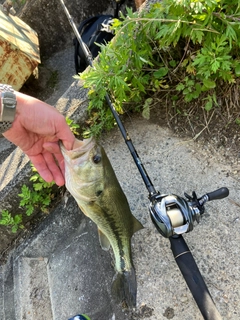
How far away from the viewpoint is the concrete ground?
235cm

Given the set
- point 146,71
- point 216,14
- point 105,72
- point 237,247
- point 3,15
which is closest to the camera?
point 216,14

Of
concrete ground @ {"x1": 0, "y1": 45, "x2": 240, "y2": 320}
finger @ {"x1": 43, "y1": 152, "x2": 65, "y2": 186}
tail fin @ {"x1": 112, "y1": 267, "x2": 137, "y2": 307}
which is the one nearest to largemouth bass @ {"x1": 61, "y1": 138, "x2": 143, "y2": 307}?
tail fin @ {"x1": 112, "y1": 267, "x2": 137, "y2": 307}

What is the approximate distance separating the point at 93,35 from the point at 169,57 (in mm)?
1813

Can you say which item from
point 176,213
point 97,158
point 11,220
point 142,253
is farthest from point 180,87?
point 11,220

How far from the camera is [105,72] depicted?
2744mm

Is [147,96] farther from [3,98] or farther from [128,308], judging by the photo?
[128,308]

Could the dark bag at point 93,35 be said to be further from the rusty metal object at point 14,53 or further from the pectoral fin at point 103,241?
the pectoral fin at point 103,241

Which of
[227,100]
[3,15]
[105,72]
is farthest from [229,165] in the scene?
[3,15]

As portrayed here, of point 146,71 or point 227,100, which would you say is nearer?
point 227,100

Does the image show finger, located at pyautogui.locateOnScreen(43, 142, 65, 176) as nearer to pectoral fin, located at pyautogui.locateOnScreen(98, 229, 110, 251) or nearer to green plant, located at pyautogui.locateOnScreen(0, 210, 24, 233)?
pectoral fin, located at pyautogui.locateOnScreen(98, 229, 110, 251)

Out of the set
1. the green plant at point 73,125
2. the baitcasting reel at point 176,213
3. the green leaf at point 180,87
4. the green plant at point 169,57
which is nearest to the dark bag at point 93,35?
the green plant at point 169,57

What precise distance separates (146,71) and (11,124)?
133 cm

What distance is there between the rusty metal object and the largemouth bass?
2.62 metres

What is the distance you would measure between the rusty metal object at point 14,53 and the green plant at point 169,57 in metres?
1.87
